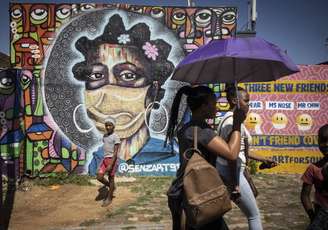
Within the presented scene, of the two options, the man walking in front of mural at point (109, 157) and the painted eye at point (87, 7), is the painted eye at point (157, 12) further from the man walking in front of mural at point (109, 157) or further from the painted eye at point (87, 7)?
the man walking in front of mural at point (109, 157)

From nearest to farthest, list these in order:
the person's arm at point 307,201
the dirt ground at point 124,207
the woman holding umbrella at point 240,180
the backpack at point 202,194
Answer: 1. the backpack at point 202,194
2. the person's arm at point 307,201
3. the woman holding umbrella at point 240,180
4. the dirt ground at point 124,207

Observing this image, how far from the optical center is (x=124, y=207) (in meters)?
7.29

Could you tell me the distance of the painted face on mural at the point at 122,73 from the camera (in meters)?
9.94

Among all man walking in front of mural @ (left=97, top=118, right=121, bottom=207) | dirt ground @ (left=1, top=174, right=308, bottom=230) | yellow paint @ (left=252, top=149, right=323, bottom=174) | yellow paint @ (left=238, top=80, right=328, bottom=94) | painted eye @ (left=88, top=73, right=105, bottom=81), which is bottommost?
dirt ground @ (left=1, top=174, right=308, bottom=230)

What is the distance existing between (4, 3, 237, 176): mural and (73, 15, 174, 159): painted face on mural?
0.09 ft

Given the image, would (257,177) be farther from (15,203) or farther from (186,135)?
(186,135)

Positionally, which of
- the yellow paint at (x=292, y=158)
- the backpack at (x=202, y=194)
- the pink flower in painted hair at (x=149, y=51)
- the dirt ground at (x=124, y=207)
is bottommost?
the dirt ground at (x=124, y=207)

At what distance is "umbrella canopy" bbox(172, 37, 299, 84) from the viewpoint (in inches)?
134

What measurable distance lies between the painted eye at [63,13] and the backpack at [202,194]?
815cm

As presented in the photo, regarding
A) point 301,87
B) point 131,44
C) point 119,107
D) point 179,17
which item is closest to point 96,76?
point 119,107

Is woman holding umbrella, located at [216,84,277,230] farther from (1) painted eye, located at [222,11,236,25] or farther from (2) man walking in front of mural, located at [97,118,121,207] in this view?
(1) painted eye, located at [222,11,236,25]

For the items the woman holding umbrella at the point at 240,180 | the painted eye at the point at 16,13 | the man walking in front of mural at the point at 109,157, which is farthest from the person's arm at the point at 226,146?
the painted eye at the point at 16,13

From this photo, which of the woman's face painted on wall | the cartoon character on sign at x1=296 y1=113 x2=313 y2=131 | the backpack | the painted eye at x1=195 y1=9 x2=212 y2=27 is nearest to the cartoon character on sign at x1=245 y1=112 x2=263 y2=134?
the cartoon character on sign at x1=296 y1=113 x2=313 y2=131

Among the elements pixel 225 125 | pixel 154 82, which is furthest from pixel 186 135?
pixel 154 82
